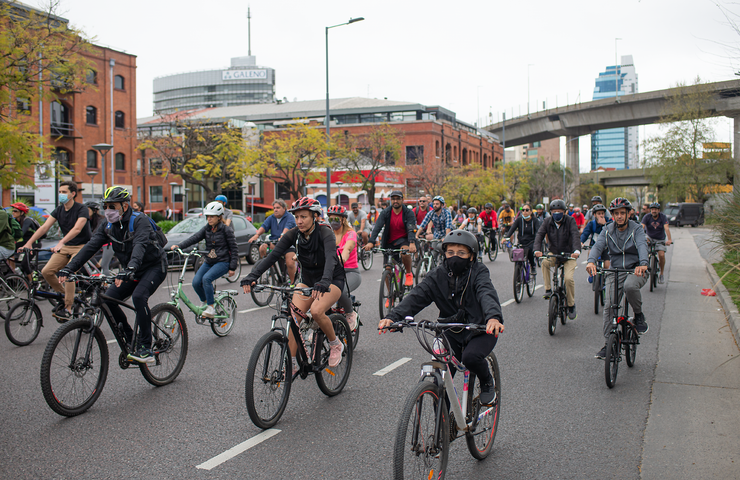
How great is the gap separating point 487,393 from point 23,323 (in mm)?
6572

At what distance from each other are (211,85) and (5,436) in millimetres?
153475

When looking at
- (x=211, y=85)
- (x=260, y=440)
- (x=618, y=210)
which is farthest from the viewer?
(x=211, y=85)

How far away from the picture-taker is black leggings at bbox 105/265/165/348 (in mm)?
→ 5652

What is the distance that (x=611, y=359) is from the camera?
600 cm

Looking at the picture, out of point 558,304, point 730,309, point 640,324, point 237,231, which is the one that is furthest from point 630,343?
point 237,231

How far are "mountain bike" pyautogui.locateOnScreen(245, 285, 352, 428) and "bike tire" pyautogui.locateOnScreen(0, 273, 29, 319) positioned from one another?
18.4ft

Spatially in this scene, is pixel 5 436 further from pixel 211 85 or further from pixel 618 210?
pixel 211 85

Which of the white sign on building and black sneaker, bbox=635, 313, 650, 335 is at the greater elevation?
the white sign on building

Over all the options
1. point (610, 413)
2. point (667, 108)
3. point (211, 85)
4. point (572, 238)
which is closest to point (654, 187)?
point (667, 108)

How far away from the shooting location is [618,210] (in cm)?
703

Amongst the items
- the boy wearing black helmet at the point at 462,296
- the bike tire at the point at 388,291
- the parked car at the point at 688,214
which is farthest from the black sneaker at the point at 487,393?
the parked car at the point at 688,214

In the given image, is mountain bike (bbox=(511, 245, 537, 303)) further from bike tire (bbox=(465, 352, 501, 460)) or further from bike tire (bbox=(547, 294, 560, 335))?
bike tire (bbox=(465, 352, 501, 460))

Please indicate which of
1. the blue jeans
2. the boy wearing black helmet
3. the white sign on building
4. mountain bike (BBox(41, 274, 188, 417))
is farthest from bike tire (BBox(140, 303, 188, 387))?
the white sign on building

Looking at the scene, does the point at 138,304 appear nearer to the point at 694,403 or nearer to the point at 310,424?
the point at 310,424
